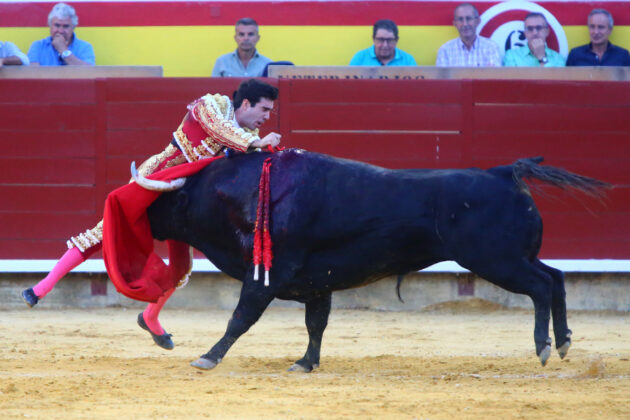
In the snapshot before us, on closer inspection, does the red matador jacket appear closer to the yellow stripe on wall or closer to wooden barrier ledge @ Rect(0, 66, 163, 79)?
wooden barrier ledge @ Rect(0, 66, 163, 79)

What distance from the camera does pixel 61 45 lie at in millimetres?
7578

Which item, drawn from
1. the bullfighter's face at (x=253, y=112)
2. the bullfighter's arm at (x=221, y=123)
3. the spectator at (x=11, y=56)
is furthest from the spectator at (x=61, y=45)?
the bullfighter's face at (x=253, y=112)

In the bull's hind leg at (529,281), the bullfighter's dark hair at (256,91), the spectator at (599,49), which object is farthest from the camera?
the spectator at (599,49)

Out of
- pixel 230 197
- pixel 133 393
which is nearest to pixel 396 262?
pixel 230 197

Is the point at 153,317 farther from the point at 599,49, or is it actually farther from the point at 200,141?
the point at 599,49

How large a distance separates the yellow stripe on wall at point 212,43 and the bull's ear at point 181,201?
11.6ft

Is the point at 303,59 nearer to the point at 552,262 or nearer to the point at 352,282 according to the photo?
Answer: the point at 552,262

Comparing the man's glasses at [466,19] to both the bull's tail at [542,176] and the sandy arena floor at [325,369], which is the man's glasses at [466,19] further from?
the bull's tail at [542,176]

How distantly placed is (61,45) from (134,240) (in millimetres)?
3197

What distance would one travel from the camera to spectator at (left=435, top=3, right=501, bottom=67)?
7621mm

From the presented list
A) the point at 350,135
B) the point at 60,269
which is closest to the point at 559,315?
→ the point at 60,269

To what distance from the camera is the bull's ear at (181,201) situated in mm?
4746

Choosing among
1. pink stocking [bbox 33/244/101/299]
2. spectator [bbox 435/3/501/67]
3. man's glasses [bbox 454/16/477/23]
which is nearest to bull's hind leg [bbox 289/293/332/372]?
pink stocking [bbox 33/244/101/299]

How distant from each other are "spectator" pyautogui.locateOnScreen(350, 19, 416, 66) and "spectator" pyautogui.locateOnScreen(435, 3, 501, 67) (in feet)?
0.94
